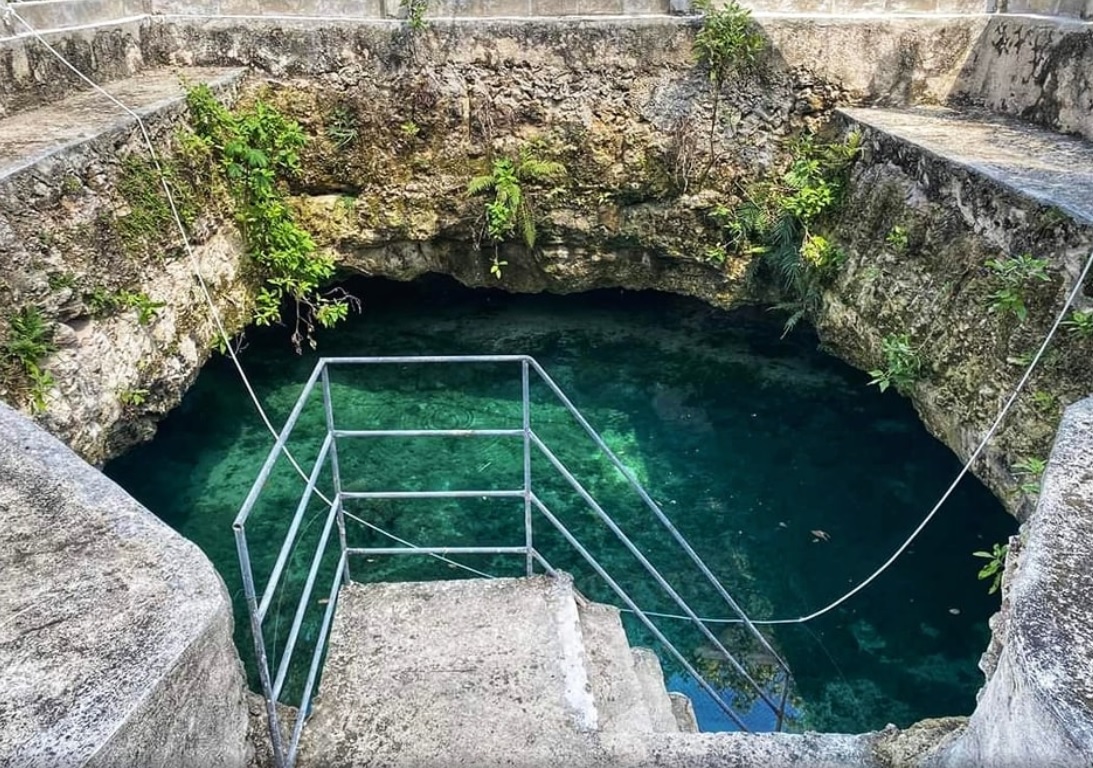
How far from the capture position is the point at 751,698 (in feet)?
18.8

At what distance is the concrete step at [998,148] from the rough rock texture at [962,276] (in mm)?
14

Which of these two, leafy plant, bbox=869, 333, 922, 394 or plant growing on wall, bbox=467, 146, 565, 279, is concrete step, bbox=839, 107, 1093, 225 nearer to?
leafy plant, bbox=869, 333, 922, 394

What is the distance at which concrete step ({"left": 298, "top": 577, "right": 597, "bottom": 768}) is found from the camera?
2857 millimetres

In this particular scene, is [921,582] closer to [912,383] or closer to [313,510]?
[912,383]

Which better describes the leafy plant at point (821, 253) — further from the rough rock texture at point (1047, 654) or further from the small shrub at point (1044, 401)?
the rough rock texture at point (1047, 654)

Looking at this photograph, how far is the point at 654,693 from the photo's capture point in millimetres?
3787

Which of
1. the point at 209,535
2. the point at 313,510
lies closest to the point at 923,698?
the point at 313,510

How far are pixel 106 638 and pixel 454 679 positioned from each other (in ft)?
4.54

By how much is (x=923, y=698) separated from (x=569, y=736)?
3.86 m

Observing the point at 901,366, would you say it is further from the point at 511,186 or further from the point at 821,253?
the point at 511,186

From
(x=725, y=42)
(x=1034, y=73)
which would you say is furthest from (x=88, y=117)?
(x=1034, y=73)

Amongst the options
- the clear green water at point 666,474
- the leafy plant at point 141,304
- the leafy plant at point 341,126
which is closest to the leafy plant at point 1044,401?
the clear green water at point 666,474

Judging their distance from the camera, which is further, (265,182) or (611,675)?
(265,182)

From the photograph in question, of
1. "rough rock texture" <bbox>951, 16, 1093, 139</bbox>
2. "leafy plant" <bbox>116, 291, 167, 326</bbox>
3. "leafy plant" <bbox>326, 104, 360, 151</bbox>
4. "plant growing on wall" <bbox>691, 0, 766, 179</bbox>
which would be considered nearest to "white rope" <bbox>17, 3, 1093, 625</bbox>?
"leafy plant" <bbox>116, 291, 167, 326</bbox>
